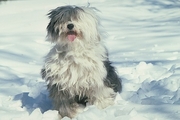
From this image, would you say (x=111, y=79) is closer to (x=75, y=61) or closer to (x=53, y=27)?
(x=75, y=61)

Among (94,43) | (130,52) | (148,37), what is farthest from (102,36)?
(148,37)

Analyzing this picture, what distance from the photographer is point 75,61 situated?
3.76 metres

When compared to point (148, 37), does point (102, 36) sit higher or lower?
higher

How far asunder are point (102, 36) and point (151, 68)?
1.87m

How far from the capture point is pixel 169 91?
4480mm

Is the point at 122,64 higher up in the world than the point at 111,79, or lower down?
lower down

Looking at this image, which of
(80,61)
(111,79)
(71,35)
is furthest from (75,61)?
(111,79)

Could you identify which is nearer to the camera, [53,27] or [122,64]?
[53,27]

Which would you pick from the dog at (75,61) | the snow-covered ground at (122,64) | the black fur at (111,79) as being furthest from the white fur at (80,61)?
the snow-covered ground at (122,64)

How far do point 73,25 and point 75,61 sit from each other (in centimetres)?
34

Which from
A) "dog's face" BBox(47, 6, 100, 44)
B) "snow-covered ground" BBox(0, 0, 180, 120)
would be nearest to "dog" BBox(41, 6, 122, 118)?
"dog's face" BBox(47, 6, 100, 44)

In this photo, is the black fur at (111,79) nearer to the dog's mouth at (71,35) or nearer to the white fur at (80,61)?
the white fur at (80,61)

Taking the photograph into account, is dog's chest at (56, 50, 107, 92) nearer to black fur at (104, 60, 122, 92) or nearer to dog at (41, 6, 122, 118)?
dog at (41, 6, 122, 118)

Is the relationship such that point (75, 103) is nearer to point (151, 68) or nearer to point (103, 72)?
point (103, 72)
